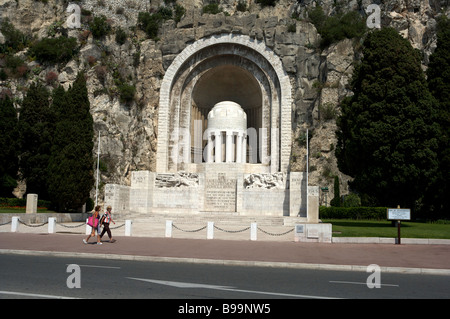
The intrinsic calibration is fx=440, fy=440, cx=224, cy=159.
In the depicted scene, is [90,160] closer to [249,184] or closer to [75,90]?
[75,90]

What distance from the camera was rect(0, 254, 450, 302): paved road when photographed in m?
7.24

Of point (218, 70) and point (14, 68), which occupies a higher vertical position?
point (14, 68)

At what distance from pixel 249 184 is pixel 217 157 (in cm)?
440

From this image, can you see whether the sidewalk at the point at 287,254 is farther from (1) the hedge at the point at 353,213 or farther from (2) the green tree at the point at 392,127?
(1) the hedge at the point at 353,213

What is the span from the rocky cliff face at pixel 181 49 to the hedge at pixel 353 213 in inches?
128

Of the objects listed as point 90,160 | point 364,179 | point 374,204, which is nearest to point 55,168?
point 90,160

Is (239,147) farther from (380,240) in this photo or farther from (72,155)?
(380,240)

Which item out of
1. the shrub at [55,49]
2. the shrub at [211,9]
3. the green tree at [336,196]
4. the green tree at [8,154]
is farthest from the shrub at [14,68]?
the green tree at [336,196]

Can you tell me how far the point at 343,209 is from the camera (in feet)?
108

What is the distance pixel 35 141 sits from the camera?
35.7 m

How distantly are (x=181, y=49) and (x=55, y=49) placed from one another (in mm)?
13589

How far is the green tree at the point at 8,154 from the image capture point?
→ 33.8m


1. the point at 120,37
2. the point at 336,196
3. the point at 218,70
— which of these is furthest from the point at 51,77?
the point at 336,196

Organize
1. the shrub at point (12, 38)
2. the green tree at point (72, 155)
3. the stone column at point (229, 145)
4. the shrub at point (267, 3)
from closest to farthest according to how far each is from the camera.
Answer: the green tree at point (72, 155), the stone column at point (229, 145), the shrub at point (12, 38), the shrub at point (267, 3)
